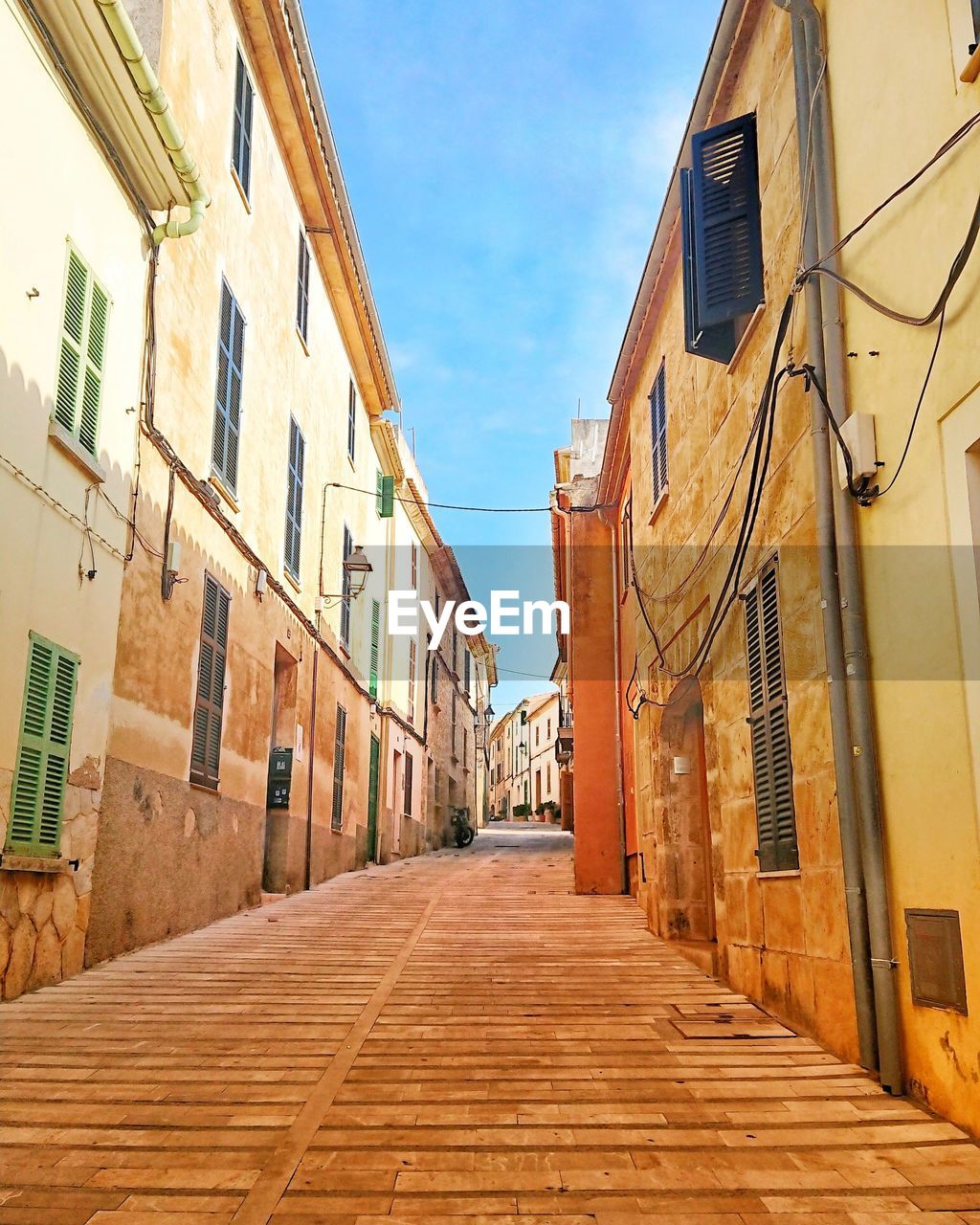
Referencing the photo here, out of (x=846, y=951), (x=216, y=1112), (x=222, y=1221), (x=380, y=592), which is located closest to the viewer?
(x=222, y=1221)

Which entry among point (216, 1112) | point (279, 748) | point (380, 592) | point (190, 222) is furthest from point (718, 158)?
point (380, 592)

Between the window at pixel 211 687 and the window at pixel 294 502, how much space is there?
3328mm

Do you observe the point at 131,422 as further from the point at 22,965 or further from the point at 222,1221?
the point at 222,1221

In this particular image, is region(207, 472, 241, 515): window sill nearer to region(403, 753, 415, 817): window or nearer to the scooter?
region(403, 753, 415, 817): window

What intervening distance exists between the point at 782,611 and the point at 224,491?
22.5ft

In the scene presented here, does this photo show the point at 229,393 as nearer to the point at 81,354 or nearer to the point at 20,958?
the point at 81,354

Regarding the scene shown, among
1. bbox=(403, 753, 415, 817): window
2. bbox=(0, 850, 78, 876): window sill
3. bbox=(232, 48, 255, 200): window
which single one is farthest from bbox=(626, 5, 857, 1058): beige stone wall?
bbox=(403, 753, 415, 817): window

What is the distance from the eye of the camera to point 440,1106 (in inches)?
183

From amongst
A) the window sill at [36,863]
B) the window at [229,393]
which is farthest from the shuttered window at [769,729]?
the window at [229,393]

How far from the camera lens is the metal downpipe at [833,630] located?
5.15 metres

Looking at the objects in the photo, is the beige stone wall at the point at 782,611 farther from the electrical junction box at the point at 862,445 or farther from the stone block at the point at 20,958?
the stone block at the point at 20,958

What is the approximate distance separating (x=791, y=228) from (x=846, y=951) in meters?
4.26

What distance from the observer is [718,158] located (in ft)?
26.3

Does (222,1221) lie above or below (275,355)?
below
